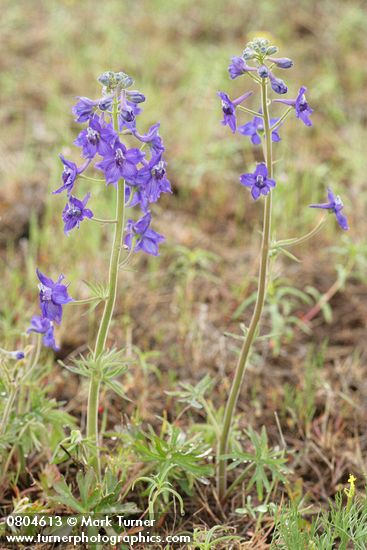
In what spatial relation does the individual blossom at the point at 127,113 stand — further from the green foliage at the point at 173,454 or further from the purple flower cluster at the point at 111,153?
the green foliage at the point at 173,454

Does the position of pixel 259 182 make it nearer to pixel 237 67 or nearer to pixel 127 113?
pixel 237 67

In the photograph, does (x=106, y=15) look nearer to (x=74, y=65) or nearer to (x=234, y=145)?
(x=74, y=65)

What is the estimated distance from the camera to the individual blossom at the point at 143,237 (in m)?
2.71

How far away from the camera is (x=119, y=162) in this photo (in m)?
2.43

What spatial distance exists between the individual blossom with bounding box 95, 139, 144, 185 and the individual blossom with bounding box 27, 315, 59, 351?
0.64 meters

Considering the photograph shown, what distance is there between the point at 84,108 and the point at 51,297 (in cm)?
68

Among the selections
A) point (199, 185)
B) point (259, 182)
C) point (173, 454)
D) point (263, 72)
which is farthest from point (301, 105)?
point (199, 185)

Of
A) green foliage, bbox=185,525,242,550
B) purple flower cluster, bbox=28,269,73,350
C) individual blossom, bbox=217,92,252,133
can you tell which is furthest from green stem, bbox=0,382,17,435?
individual blossom, bbox=217,92,252,133

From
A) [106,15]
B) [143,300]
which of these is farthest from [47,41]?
[143,300]

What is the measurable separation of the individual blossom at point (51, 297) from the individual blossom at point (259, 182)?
77cm

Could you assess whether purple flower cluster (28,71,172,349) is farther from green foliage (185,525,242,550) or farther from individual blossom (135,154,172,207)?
green foliage (185,525,242,550)

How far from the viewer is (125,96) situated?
2.48 metres

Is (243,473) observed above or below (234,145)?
below

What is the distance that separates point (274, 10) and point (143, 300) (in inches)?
182
